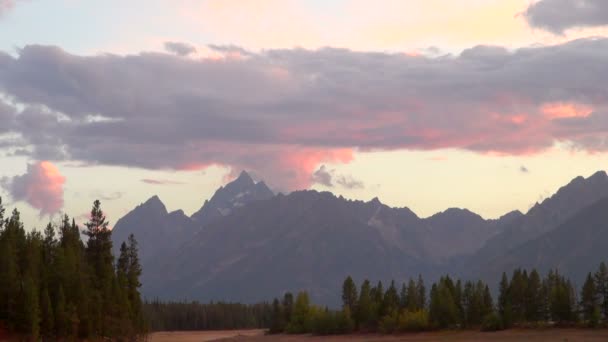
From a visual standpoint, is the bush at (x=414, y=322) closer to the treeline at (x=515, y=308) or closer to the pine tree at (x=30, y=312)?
the treeline at (x=515, y=308)

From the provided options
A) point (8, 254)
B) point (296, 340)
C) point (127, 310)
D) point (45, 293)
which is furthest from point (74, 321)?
point (296, 340)

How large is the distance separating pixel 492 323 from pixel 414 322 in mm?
23578

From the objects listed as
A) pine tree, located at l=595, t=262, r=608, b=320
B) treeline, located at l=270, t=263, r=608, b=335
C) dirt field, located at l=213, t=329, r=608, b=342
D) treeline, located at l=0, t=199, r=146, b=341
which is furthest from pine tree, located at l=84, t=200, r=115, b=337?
pine tree, located at l=595, t=262, r=608, b=320

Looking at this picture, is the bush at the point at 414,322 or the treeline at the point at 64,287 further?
the bush at the point at 414,322

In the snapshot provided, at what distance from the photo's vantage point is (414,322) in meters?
185

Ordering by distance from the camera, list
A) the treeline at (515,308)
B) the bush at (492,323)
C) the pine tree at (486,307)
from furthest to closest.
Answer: the pine tree at (486,307) < the bush at (492,323) < the treeline at (515,308)

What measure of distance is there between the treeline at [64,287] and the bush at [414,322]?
54.6m

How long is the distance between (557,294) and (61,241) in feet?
288

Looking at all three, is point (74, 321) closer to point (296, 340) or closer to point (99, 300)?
point (99, 300)

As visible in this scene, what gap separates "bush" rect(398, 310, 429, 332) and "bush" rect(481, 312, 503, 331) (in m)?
16.7

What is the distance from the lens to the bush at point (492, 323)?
164m

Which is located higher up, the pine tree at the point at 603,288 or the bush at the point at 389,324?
the pine tree at the point at 603,288

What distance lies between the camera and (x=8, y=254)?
413 feet

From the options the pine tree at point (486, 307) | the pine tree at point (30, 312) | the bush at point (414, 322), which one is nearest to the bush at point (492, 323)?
the pine tree at point (486, 307)
